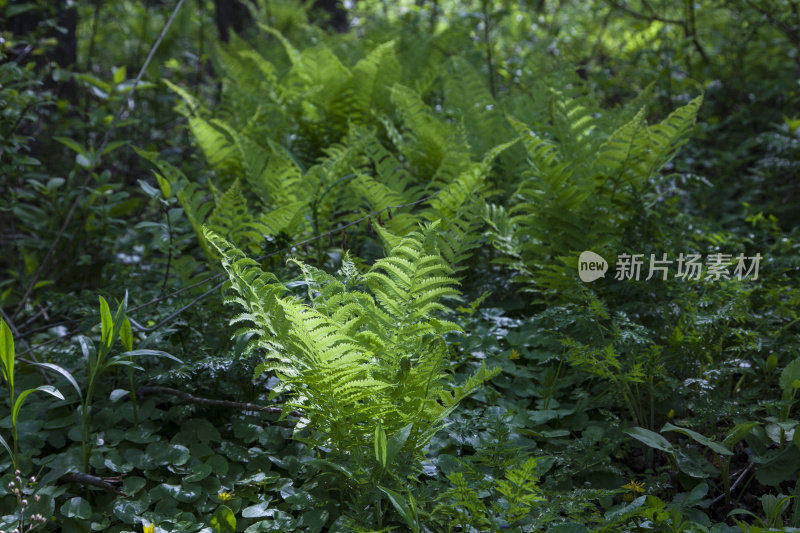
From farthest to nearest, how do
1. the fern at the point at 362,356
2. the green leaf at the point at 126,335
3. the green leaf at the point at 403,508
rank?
the green leaf at the point at 126,335 < the fern at the point at 362,356 < the green leaf at the point at 403,508

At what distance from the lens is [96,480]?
1766 millimetres

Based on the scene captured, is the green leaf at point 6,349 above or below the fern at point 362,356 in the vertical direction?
below

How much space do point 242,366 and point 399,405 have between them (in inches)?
21.8

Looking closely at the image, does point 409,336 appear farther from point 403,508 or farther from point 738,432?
point 738,432

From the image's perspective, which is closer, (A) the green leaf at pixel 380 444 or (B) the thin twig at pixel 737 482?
(A) the green leaf at pixel 380 444

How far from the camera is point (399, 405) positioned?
173 centimetres

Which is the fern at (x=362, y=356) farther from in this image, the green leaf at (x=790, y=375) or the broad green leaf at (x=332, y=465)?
the green leaf at (x=790, y=375)

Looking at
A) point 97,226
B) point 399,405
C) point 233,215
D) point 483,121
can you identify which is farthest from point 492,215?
point 97,226

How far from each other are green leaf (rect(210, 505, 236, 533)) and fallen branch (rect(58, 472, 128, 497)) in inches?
11.6

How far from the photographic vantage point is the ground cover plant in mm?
1668

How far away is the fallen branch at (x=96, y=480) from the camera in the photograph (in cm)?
176

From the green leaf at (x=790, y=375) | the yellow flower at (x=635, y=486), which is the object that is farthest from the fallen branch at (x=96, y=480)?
the green leaf at (x=790, y=375)

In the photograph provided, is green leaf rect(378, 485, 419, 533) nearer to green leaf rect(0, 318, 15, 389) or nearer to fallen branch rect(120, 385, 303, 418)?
fallen branch rect(120, 385, 303, 418)

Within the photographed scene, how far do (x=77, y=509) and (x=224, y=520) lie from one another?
388 mm
